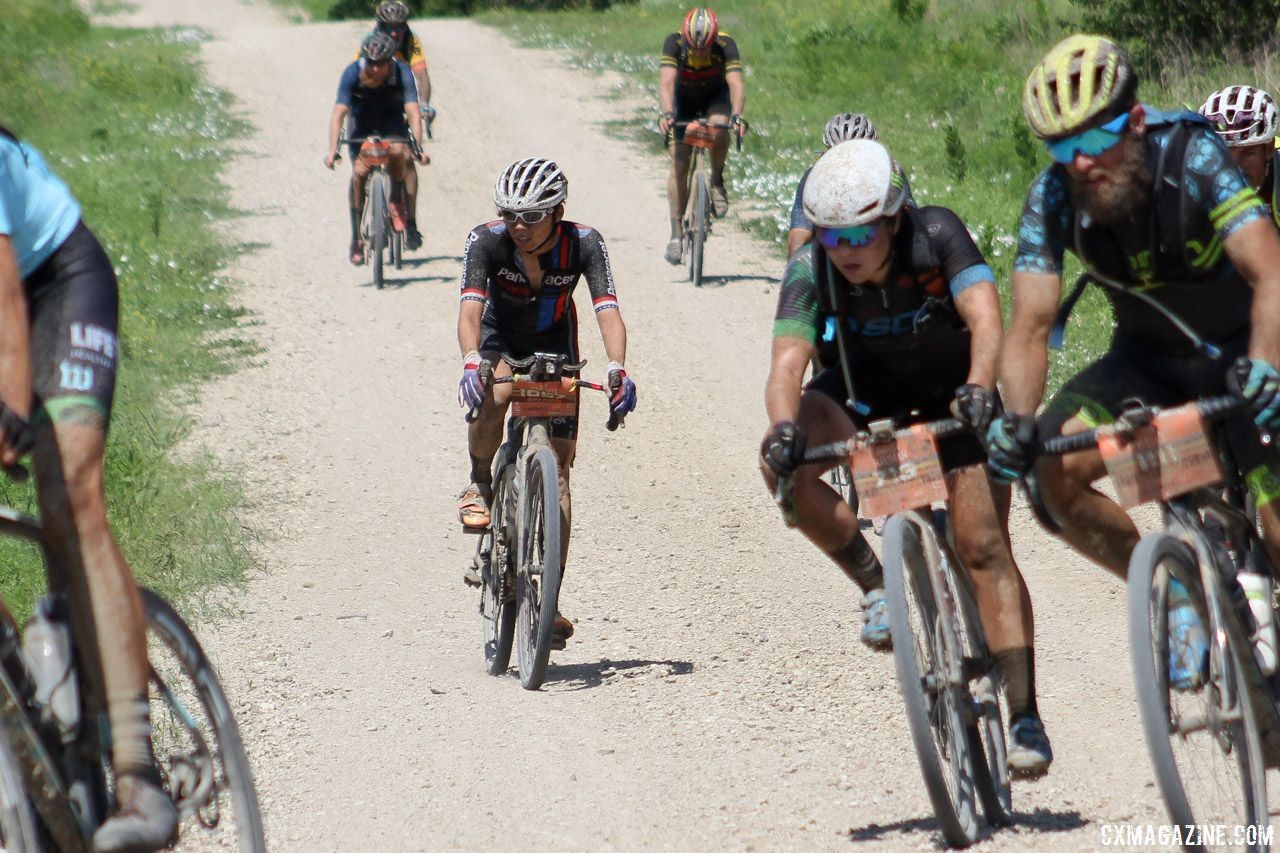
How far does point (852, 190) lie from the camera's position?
4895mm

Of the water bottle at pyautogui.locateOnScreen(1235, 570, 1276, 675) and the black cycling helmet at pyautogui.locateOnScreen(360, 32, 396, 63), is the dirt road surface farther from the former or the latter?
the black cycling helmet at pyautogui.locateOnScreen(360, 32, 396, 63)

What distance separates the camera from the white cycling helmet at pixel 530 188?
23.1ft

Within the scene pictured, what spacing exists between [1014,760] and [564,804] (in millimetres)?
1630

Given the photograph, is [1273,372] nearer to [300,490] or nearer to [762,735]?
[762,735]

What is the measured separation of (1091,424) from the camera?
4773 millimetres

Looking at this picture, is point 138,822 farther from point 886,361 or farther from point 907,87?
point 907,87

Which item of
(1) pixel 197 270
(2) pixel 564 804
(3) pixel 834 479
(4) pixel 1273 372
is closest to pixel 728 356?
(3) pixel 834 479

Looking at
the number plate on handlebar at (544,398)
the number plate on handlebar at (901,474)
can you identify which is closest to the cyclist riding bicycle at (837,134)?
the number plate on handlebar at (544,398)

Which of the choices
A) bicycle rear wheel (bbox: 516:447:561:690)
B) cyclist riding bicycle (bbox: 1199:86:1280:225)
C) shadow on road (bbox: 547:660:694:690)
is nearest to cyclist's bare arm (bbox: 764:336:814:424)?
bicycle rear wheel (bbox: 516:447:561:690)

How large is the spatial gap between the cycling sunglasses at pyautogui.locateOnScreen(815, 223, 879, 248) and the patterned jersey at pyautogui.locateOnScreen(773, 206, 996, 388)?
0.18m

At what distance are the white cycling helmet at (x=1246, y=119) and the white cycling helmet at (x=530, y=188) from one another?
9.20 feet

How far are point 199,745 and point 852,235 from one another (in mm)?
2453

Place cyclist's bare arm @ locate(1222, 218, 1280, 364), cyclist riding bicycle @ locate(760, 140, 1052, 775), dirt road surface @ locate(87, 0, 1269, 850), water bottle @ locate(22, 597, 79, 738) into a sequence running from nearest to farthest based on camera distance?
water bottle @ locate(22, 597, 79, 738), cyclist's bare arm @ locate(1222, 218, 1280, 364), cyclist riding bicycle @ locate(760, 140, 1052, 775), dirt road surface @ locate(87, 0, 1269, 850)

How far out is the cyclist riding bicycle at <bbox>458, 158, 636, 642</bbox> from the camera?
278 inches
